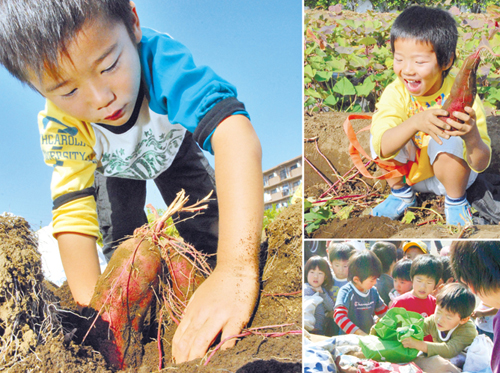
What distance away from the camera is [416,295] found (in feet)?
3.78

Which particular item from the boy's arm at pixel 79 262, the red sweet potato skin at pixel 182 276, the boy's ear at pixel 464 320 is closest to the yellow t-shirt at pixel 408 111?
the boy's ear at pixel 464 320

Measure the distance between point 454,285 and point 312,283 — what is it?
438 millimetres

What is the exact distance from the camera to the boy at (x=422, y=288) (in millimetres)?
1145

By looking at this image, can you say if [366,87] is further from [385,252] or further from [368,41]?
[385,252]

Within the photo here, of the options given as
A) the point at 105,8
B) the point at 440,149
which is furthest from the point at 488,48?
the point at 105,8

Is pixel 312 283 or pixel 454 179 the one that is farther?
pixel 312 283

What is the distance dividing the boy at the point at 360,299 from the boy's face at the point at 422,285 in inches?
4.3

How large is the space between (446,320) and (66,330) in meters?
1.11

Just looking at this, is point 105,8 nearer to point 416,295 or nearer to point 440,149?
point 440,149

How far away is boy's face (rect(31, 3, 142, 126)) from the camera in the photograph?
3.47ft

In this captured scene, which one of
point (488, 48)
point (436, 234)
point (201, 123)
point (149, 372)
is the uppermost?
point (488, 48)

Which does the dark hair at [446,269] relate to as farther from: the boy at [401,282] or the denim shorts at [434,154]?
the denim shorts at [434,154]

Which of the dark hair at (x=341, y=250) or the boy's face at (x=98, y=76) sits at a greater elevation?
the boy's face at (x=98, y=76)

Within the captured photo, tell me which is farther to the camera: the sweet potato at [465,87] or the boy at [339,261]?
Result: the boy at [339,261]
